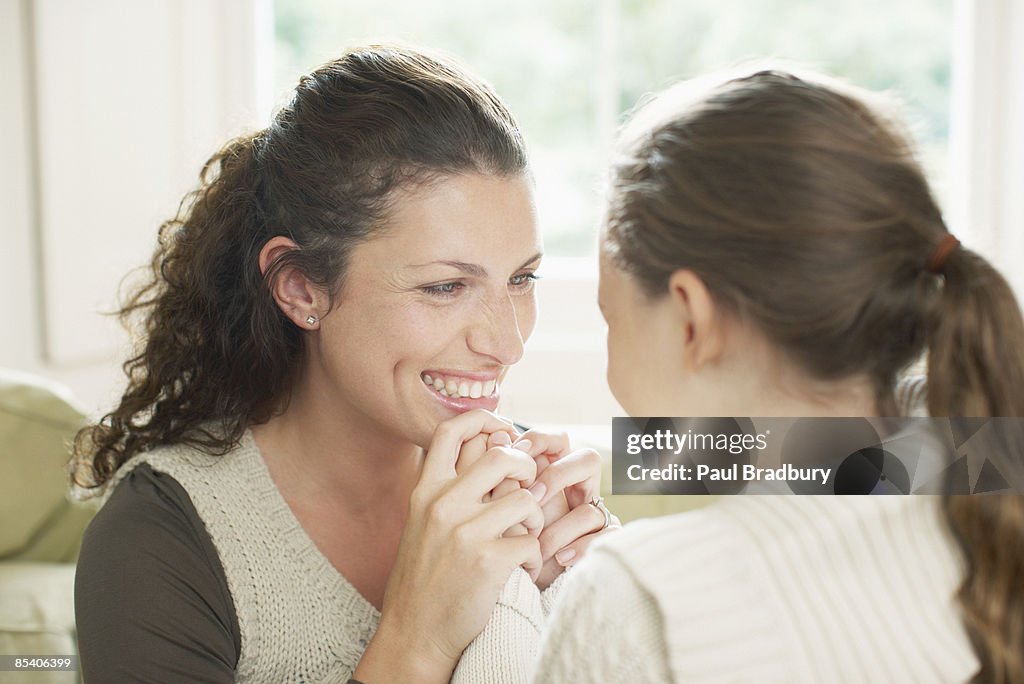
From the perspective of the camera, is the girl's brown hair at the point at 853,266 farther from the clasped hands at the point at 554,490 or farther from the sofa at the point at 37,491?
the sofa at the point at 37,491

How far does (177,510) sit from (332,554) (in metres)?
0.21

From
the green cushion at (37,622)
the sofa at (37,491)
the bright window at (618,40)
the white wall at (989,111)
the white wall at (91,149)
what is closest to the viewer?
the green cushion at (37,622)

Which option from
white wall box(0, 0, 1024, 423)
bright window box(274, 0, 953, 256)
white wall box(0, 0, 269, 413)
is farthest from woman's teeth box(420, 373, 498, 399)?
bright window box(274, 0, 953, 256)

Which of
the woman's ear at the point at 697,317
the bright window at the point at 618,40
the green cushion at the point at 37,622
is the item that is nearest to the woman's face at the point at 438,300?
the woman's ear at the point at 697,317

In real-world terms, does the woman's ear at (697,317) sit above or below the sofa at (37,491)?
above

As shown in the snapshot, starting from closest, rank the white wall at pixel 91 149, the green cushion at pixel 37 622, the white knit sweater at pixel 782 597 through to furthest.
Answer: the white knit sweater at pixel 782 597 → the green cushion at pixel 37 622 → the white wall at pixel 91 149

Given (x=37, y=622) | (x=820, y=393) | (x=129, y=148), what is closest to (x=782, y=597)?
(x=820, y=393)

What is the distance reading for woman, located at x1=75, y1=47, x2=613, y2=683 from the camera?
1105 millimetres

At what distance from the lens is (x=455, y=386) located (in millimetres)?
1250

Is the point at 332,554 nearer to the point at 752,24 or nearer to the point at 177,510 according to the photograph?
the point at 177,510

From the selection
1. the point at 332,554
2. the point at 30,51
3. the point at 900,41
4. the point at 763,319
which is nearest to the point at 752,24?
the point at 900,41

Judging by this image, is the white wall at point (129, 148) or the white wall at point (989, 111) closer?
the white wall at point (129, 148)

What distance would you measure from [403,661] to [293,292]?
0.50 meters

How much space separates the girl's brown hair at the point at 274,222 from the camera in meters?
1.23
